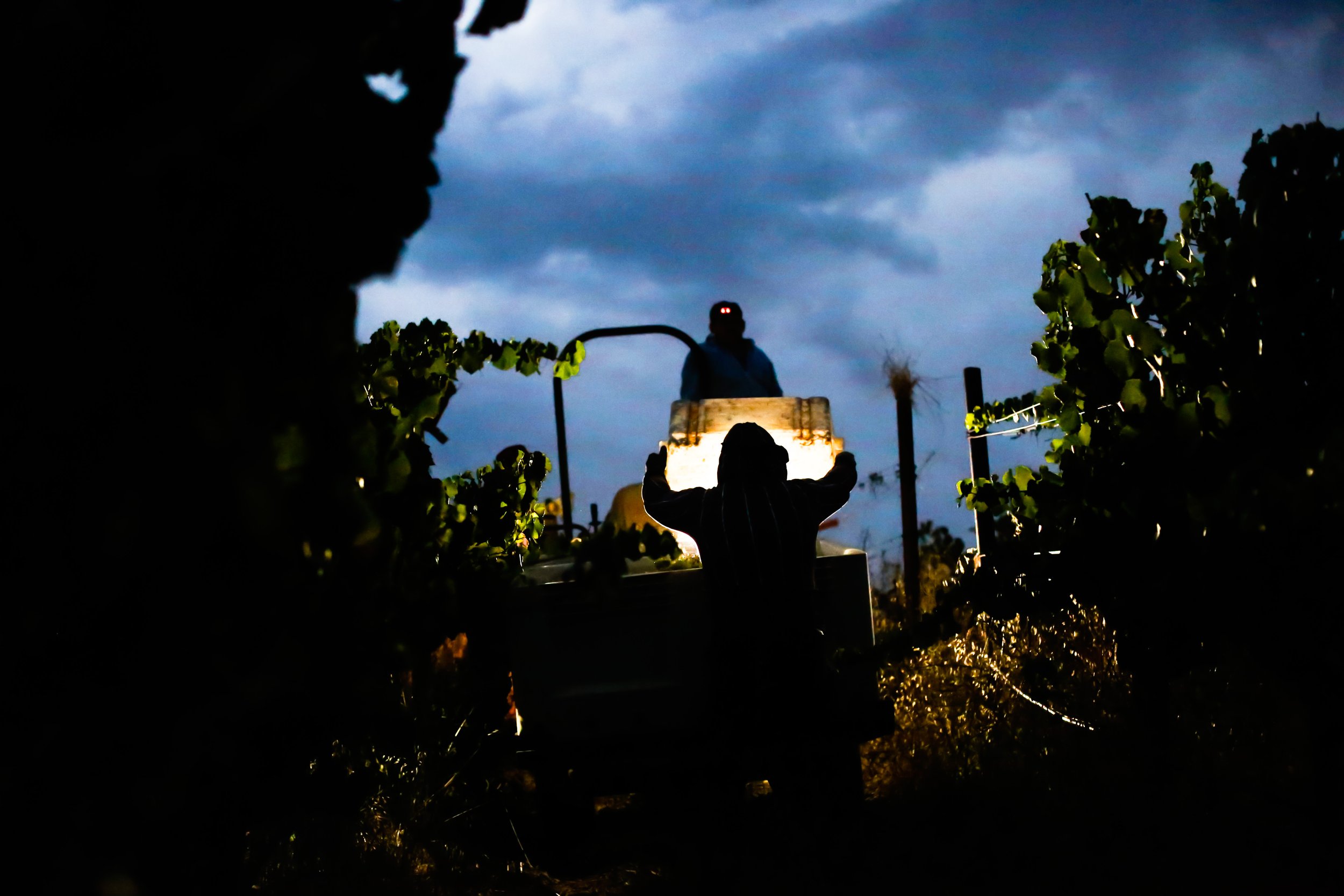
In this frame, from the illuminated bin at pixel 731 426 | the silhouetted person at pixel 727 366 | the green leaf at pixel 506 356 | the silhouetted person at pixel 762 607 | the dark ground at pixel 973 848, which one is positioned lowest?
the dark ground at pixel 973 848

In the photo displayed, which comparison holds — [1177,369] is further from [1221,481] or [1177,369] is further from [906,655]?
[906,655]

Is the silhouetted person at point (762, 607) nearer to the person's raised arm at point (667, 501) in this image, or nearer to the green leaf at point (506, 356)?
the person's raised arm at point (667, 501)

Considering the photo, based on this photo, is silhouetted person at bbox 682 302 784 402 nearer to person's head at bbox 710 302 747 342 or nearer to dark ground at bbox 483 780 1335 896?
person's head at bbox 710 302 747 342

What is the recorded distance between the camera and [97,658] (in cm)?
193

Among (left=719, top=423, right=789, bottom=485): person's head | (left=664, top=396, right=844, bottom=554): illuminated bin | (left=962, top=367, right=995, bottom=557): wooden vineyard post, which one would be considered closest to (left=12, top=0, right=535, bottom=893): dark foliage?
(left=719, top=423, right=789, bottom=485): person's head

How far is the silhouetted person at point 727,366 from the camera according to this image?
7457 millimetres

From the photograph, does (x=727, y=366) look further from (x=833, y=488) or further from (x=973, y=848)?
(x=973, y=848)

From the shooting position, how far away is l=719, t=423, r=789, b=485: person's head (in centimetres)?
461

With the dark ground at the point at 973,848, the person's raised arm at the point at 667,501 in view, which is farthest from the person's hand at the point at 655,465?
the dark ground at the point at 973,848

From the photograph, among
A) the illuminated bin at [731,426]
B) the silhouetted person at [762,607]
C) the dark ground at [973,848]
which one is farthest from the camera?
the illuminated bin at [731,426]

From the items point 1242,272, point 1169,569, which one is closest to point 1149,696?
point 1169,569

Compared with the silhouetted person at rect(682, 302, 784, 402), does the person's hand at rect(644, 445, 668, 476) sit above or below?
below

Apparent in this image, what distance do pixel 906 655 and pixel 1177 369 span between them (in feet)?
4.07

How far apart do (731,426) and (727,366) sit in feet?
5.11
